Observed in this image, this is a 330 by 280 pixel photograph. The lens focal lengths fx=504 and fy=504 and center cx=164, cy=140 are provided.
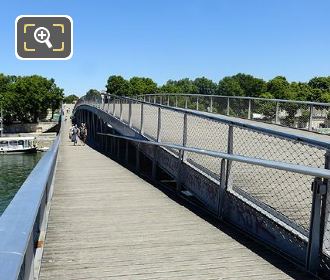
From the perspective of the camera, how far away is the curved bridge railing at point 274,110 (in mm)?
15305

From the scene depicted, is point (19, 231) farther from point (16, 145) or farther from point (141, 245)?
point (16, 145)

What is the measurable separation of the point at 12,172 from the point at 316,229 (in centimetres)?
5939

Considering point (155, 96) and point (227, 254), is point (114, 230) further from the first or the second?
point (155, 96)

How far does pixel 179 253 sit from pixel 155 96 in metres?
27.9

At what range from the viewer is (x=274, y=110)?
1762cm

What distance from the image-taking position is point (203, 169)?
26.1ft

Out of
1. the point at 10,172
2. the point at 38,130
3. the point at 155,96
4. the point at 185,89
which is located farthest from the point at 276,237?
the point at 185,89

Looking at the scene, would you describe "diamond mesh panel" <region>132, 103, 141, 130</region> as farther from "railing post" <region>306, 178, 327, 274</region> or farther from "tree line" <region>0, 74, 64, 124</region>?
"tree line" <region>0, 74, 64, 124</region>

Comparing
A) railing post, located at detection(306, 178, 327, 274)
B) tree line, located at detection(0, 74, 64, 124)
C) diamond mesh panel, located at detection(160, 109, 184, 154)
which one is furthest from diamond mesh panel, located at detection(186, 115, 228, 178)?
tree line, located at detection(0, 74, 64, 124)

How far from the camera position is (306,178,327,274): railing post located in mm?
4605

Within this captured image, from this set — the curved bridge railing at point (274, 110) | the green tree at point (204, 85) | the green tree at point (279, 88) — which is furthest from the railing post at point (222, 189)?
the green tree at point (204, 85)

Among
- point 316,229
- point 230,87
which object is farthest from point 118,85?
point 316,229

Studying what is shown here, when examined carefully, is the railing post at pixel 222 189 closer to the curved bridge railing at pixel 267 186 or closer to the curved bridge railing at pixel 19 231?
the curved bridge railing at pixel 267 186

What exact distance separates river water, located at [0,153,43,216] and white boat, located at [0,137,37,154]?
2110mm
